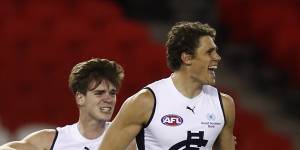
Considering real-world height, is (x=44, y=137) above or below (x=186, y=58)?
below

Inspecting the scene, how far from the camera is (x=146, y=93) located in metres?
3.76

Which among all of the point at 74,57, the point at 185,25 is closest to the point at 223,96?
the point at 185,25

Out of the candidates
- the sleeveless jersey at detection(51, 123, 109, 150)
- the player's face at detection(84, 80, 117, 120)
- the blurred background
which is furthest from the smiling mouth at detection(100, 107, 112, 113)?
the blurred background

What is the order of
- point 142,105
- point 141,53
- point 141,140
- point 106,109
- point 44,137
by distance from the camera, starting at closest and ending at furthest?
point 142,105
point 141,140
point 106,109
point 44,137
point 141,53

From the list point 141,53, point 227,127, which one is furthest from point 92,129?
point 141,53

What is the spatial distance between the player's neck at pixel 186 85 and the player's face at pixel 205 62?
0.04 meters

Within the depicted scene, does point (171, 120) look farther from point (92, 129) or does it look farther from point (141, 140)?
point (92, 129)

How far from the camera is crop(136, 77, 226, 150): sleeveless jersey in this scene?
3752 millimetres

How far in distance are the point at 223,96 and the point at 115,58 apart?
311 cm

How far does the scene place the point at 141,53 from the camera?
7176mm

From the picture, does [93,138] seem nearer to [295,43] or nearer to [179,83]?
[179,83]

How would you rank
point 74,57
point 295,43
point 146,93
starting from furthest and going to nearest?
point 295,43
point 74,57
point 146,93

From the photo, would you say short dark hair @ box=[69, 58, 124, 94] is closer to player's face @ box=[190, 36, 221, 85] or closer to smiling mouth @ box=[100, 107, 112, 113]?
smiling mouth @ box=[100, 107, 112, 113]

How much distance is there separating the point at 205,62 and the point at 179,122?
0.31m
